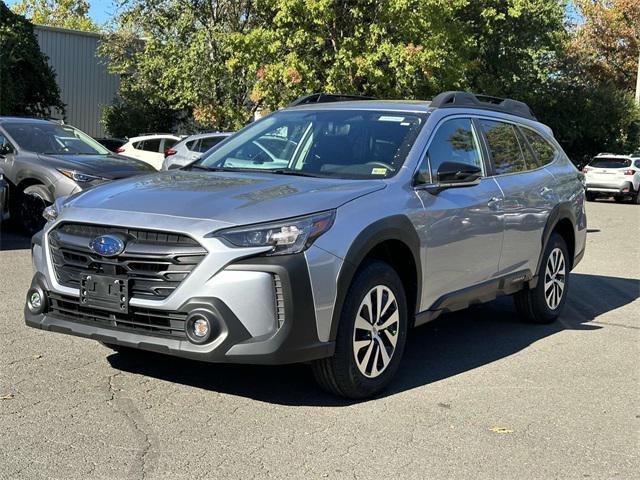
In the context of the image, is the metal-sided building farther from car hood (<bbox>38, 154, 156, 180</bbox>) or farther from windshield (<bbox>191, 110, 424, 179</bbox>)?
windshield (<bbox>191, 110, 424, 179</bbox>)

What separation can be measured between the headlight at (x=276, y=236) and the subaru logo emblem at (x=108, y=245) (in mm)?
541

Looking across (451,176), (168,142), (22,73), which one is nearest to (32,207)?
(451,176)

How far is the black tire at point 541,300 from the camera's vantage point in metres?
6.65

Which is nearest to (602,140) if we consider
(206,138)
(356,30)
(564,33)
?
(564,33)

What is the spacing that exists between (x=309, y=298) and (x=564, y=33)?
3319 centimetres

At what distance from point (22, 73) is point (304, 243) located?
87.6 ft

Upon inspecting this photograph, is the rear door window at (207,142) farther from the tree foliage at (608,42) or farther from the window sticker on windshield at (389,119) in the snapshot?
the tree foliage at (608,42)

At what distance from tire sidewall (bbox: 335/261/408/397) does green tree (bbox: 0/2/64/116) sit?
24.1 m

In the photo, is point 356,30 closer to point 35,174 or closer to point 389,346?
point 35,174

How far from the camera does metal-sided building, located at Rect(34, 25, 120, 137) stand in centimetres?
3331

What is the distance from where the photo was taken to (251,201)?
4.24 meters

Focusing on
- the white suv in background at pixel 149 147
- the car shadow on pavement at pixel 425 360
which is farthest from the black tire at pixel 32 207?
the white suv in background at pixel 149 147

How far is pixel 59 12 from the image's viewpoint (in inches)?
2842

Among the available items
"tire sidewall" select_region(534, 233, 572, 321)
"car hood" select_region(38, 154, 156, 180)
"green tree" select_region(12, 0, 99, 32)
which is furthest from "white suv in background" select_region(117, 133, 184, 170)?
"green tree" select_region(12, 0, 99, 32)
